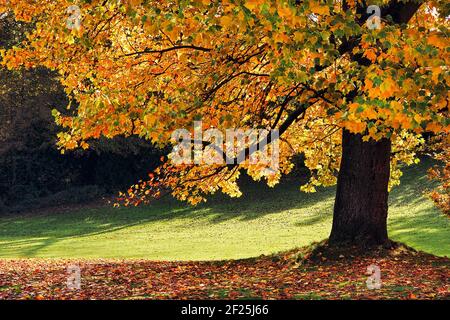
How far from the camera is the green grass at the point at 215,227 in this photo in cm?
2427

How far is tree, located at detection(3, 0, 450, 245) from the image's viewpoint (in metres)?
9.24

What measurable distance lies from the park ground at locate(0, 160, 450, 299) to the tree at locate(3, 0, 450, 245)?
1.89 meters

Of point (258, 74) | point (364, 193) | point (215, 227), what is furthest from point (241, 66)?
point (215, 227)

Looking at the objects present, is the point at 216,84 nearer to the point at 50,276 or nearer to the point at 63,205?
the point at 50,276

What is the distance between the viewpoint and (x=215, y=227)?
31828 millimetres

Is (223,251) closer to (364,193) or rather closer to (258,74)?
(364,193)

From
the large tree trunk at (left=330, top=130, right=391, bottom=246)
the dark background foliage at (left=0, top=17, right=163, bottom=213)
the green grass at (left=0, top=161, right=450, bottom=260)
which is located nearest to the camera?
the large tree trunk at (left=330, top=130, right=391, bottom=246)

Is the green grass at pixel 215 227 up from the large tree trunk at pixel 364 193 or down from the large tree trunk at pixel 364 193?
down

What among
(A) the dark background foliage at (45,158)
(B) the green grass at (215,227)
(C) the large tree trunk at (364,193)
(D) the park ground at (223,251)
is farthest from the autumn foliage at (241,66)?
(A) the dark background foliage at (45,158)

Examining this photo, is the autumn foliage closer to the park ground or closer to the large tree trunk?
the large tree trunk

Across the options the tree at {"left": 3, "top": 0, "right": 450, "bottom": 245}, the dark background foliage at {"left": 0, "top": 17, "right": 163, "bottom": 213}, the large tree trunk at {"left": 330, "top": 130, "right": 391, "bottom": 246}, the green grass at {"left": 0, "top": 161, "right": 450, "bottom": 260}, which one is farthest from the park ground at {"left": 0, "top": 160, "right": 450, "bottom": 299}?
the dark background foliage at {"left": 0, "top": 17, "right": 163, "bottom": 213}

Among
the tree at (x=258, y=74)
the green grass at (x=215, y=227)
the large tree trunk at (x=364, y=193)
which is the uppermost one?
the tree at (x=258, y=74)

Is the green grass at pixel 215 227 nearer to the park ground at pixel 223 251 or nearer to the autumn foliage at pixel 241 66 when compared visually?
the park ground at pixel 223 251

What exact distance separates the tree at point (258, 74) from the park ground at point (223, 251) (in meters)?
1.89
